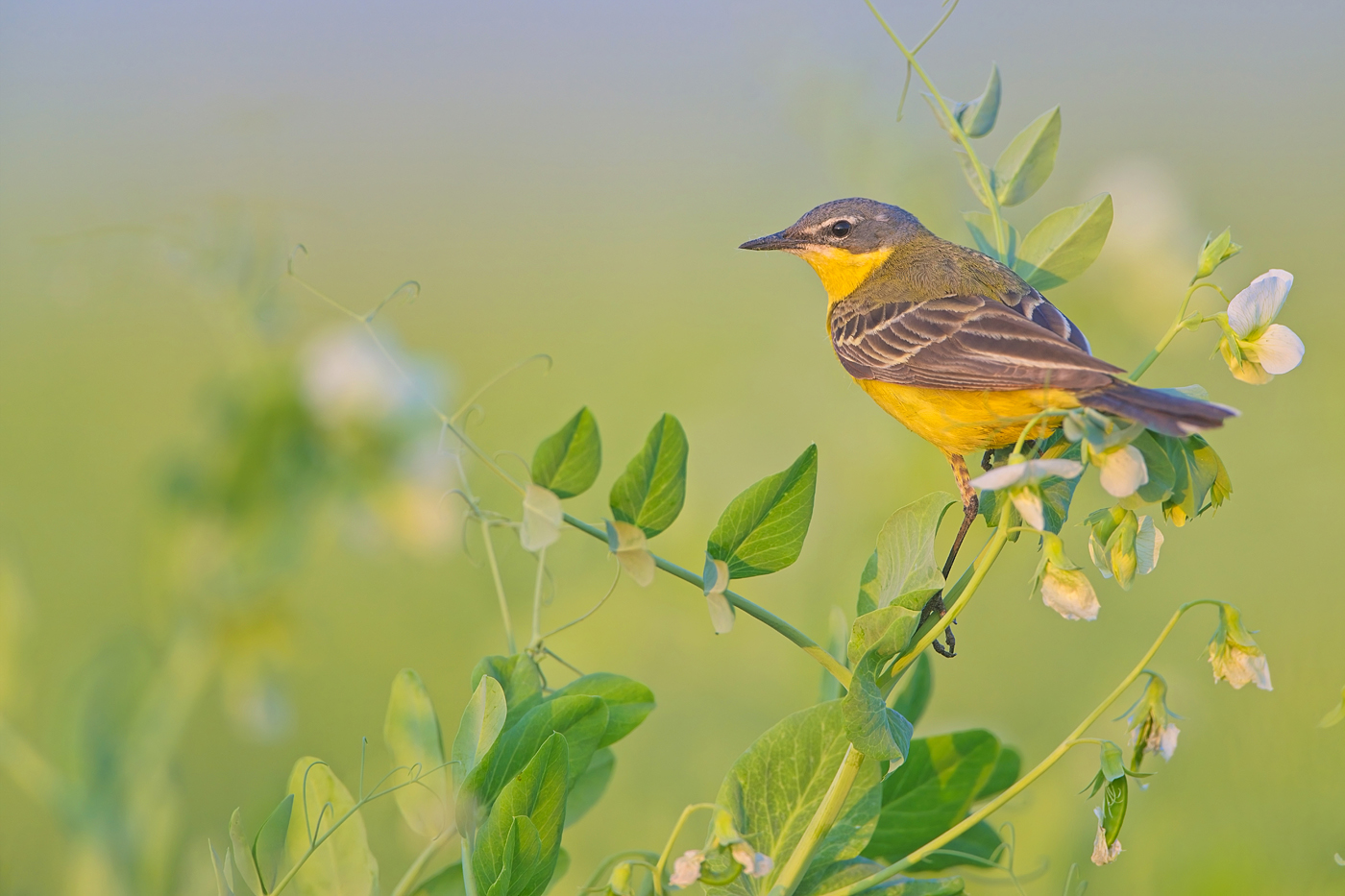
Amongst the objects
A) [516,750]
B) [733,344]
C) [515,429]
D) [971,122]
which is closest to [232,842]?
[516,750]

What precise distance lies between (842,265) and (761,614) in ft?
6.25

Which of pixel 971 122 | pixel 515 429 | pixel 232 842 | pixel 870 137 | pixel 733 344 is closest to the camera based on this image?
pixel 232 842

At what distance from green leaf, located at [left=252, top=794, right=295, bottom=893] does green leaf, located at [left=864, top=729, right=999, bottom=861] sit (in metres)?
0.65

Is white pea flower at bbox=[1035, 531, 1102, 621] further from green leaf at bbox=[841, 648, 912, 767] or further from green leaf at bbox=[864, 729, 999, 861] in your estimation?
green leaf at bbox=[864, 729, 999, 861]

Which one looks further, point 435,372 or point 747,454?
point 747,454

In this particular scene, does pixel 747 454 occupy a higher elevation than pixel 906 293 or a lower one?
lower

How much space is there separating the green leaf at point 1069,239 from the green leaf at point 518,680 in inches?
32.8

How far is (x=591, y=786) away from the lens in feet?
4.09

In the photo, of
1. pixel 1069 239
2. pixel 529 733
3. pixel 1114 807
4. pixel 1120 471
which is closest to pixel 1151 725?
pixel 1114 807

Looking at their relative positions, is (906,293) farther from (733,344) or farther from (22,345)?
(22,345)

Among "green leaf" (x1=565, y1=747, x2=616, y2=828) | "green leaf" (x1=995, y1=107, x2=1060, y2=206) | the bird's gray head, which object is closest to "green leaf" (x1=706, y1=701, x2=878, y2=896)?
"green leaf" (x1=565, y1=747, x2=616, y2=828)

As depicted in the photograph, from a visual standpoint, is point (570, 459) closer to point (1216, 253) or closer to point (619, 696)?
point (619, 696)

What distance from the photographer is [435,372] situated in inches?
55.9

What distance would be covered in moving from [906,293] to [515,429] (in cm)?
374
